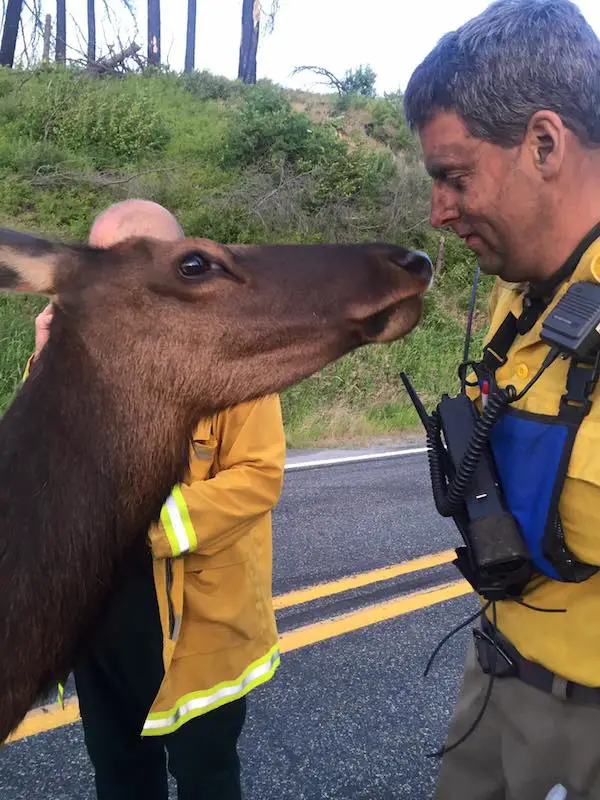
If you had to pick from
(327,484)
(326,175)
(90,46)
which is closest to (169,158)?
(326,175)

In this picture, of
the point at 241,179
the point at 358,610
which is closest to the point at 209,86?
the point at 241,179

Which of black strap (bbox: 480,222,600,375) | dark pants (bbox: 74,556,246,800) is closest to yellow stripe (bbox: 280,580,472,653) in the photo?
dark pants (bbox: 74,556,246,800)

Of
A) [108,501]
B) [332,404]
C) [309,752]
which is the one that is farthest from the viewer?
[332,404]

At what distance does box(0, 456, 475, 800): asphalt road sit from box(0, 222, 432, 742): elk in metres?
1.54

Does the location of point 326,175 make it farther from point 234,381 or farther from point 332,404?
point 234,381

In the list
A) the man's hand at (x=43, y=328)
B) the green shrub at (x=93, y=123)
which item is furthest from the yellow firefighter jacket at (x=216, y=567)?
the green shrub at (x=93, y=123)

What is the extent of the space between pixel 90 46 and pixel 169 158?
1004cm

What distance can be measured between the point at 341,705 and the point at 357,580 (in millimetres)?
1404

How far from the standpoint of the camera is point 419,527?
6.20 m

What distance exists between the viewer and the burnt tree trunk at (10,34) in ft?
76.6

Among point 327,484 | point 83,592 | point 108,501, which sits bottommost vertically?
point 327,484

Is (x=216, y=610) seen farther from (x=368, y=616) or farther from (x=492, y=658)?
(x=368, y=616)

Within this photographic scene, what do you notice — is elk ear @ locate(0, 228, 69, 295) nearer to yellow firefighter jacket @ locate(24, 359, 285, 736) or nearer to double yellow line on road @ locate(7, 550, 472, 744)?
yellow firefighter jacket @ locate(24, 359, 285, 736)

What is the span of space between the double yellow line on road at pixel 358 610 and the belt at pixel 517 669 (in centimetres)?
234
